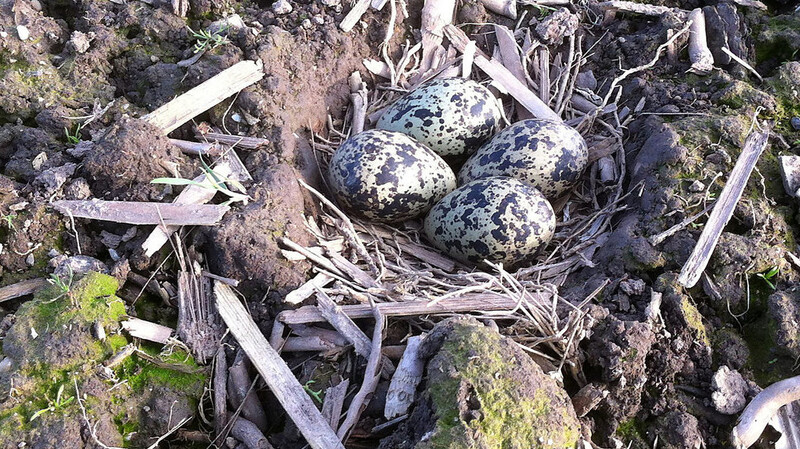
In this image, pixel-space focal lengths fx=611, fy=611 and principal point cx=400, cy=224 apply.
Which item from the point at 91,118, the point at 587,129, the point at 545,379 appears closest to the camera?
the point at 545,379

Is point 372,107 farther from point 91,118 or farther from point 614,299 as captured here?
point 614,299

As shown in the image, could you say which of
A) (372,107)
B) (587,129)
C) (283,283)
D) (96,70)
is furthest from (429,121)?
(96,70)

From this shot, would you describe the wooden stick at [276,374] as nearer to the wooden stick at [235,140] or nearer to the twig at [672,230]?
the wooden stick at [235,140]

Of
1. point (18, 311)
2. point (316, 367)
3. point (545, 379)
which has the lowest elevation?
point (316, 367)

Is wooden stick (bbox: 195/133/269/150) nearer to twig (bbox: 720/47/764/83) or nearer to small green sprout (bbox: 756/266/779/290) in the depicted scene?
small green sprout (bbox: 756/266/779/290)

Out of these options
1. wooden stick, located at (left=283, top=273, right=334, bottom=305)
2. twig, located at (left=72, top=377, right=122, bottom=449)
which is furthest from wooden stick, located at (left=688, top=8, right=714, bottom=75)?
twig, located at (left=72, top=377, right=122, bottom=449)

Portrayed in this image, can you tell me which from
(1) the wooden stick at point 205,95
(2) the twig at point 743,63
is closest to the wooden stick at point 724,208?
(2) the twig at point 743,63
